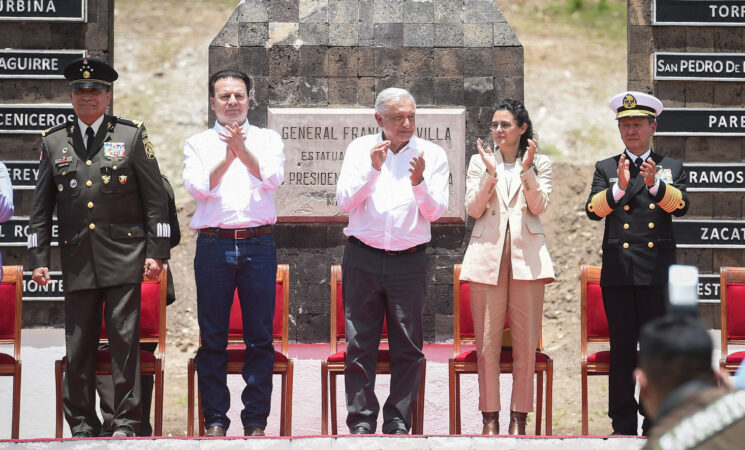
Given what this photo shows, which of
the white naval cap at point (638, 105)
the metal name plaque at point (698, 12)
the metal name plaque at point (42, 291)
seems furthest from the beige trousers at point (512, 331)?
the metal name plaque at point (42, 291)

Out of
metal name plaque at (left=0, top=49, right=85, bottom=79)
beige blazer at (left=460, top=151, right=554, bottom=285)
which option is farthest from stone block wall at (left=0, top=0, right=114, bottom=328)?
beige blazer at (left=460, top=151, right=554, bottom=285)

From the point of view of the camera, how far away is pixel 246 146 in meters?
4.91

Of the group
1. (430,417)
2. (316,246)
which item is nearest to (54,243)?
(316,246)

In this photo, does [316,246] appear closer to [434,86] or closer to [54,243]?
[434,86]

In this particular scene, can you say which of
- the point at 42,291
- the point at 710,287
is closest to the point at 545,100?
the point at 710,287

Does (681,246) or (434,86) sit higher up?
(434,86)

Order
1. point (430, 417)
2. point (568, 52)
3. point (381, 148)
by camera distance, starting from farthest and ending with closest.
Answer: point (568, 52)
point (430, 417)
point (381, 148)

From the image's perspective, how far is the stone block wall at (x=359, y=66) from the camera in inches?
277

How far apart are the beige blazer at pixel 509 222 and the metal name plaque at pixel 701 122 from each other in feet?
7.38

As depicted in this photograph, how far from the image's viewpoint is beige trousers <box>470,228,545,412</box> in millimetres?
4988

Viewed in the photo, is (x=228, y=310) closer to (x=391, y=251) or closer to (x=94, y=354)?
(x=94, y=354)

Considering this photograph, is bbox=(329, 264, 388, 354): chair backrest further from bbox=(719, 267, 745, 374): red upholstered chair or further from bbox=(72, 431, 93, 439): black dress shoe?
bbox=(719, 267, 745, 374): red upholstered chair

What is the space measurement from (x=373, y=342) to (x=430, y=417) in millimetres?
2129

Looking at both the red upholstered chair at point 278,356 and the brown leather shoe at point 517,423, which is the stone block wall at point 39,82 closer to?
the red upholstered chair at point 278,356
